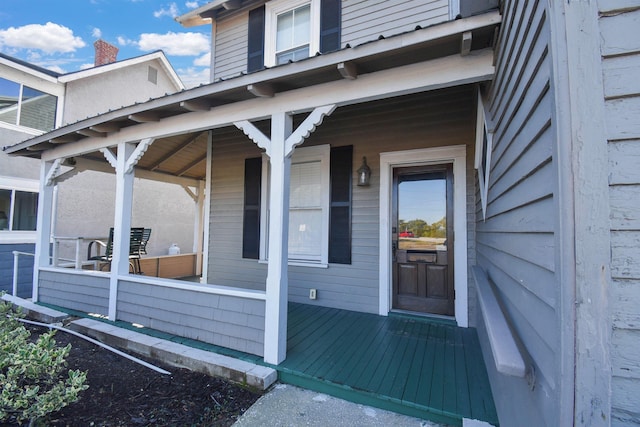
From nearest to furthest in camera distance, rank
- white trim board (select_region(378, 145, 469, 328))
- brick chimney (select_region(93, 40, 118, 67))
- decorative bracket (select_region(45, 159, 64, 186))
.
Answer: white trim board (select_region(378, 145, 469, 328))
decorative bracket (select_region(45, 159, 64, 186))
brick chimney (select_region(93, 40, 118, 67))

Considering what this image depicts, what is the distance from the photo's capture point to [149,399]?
2.35m

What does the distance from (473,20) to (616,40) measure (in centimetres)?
138

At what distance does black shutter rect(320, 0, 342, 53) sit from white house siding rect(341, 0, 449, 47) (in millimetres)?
93

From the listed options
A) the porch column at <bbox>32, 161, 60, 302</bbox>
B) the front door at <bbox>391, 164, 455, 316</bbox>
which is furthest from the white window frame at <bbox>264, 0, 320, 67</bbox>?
the porch column at <bbox>32, 161, 60, 302</bbox>

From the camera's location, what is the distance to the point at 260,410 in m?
2.15

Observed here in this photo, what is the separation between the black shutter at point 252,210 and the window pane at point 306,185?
0.61 metres

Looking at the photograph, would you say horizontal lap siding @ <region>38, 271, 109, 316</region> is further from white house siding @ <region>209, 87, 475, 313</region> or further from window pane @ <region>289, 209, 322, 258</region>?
window pane @ <region>289, 209, 322, 258</region>

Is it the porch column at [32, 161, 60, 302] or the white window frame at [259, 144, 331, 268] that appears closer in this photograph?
the white window frame at [259, 144, 331, 268]

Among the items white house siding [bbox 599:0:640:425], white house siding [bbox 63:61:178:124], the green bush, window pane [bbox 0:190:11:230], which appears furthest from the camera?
white house siding [bbox 63:61:178:124]

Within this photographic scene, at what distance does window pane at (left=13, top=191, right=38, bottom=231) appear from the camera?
660 centimetres

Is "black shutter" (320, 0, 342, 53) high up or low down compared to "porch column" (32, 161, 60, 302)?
up

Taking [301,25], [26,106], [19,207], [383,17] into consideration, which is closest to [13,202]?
[19,207]

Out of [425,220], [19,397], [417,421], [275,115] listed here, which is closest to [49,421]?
[19,397]

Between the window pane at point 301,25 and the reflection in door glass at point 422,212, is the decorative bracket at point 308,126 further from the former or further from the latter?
the window pane at point 301,25
